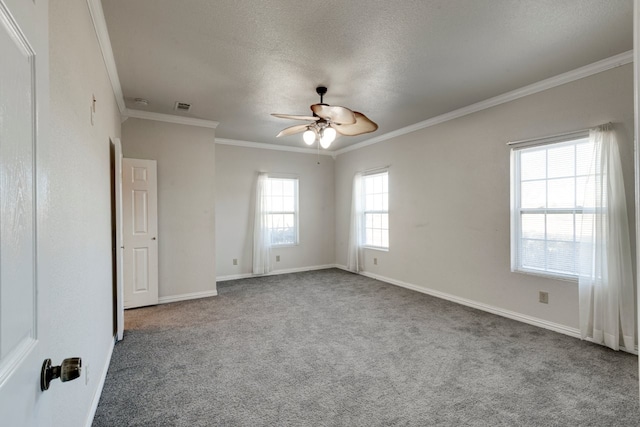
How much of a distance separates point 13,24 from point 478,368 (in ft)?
10.3

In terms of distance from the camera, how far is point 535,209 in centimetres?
357

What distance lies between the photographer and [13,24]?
570mm

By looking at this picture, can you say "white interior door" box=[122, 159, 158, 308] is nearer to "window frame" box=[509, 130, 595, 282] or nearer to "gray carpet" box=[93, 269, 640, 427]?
"gray carpet" box=[93, 269, 640, 427]

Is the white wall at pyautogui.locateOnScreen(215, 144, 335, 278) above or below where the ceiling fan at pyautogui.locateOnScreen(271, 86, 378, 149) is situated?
below

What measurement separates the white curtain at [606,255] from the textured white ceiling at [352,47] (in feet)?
3.16

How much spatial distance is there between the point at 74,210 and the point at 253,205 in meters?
4.42

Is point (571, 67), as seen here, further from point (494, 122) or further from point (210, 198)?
point (210, 198)

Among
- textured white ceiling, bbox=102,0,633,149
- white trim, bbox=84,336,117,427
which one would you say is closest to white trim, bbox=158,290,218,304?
white trim, bbox=84,336,117,427

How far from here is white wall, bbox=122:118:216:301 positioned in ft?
14.3

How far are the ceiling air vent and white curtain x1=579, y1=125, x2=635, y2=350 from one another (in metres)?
4.41

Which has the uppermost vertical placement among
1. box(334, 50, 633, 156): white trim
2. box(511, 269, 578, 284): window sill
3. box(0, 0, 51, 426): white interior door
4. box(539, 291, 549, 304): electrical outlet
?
box(334, 50, 633, 156): white trim

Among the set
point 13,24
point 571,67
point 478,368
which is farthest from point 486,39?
point 13,24

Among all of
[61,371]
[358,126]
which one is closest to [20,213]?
[61,371]

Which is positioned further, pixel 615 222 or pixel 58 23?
pixel 615 222
